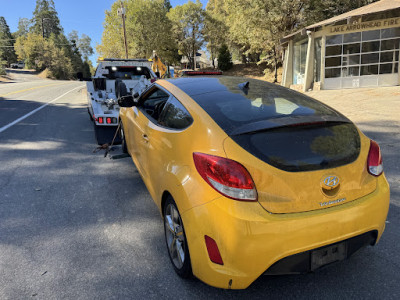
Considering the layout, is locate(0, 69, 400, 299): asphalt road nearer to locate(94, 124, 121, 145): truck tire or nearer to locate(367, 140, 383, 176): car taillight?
locate(367, 140, 383, 176): car taillight

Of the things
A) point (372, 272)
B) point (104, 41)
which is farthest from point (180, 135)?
point (104, 41)

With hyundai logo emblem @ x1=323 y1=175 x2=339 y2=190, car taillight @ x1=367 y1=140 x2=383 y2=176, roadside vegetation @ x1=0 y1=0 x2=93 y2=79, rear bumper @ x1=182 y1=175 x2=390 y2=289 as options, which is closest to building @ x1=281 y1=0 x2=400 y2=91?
car taillight @ x1=367 y1=140 x2=383 y2=176

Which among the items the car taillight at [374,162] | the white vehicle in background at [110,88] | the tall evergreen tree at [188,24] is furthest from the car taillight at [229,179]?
the tall evergreen tree at [188,24]

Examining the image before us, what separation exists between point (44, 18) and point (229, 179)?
116378mm

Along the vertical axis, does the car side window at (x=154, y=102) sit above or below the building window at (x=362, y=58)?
below

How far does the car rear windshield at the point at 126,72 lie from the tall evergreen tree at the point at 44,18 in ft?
346

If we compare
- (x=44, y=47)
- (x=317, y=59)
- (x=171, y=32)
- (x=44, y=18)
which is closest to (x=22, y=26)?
(x=44, y=18)

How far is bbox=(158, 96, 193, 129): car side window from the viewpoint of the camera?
8.41ft

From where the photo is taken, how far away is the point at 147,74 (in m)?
9.64

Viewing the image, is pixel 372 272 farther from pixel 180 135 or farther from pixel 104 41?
pixel 104 41

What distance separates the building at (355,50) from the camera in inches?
612

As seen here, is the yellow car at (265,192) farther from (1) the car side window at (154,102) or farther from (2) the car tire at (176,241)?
(1) the car side window at (154,102)

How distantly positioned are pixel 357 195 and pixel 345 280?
29.3 inches

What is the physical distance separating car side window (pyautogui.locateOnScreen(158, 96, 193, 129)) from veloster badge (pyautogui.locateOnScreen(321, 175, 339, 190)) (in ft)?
3.59
